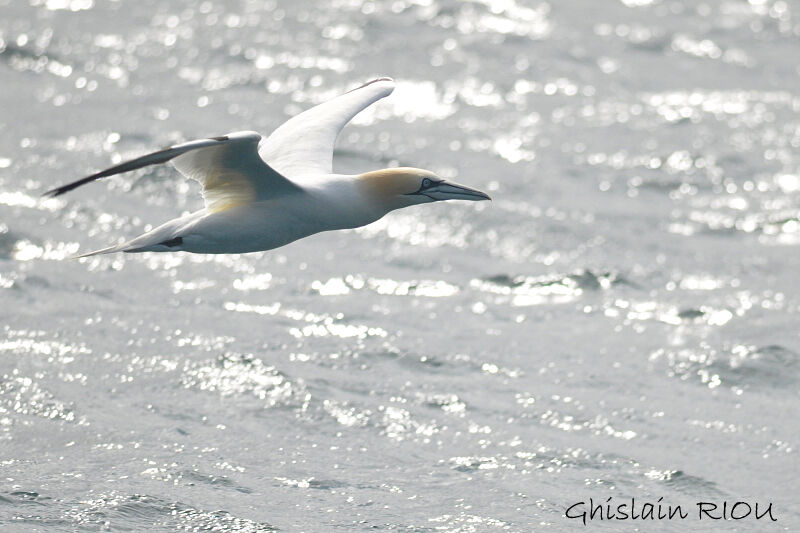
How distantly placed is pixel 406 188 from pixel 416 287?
473 centimetres

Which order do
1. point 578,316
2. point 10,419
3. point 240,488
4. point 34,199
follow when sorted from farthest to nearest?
point 34,199, point 578,316, point 10,419, point 240,488

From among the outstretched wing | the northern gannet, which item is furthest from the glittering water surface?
the outstretched wing

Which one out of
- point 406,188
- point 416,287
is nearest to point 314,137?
point 406,188

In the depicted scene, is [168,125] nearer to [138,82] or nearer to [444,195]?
[138,82]

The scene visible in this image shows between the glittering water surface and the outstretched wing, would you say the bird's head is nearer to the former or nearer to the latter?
the outstretched wing

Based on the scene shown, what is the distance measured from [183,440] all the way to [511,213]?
587 cm

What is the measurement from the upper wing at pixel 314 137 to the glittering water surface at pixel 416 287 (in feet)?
7.58

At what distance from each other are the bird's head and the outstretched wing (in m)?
0.60

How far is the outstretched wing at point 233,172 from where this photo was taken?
9.34m

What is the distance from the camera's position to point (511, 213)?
1642cm

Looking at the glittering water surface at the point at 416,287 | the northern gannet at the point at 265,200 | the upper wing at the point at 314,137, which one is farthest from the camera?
the glittering water surface at the point at 416,287

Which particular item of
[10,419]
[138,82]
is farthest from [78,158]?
[10,419]

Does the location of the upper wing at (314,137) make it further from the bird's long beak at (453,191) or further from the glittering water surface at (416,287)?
the glittering water surface at (416,287)

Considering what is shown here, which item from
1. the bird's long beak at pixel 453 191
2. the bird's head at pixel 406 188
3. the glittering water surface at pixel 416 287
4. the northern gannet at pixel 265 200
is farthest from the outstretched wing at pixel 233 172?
the glittering water surface at pixel 416 287
